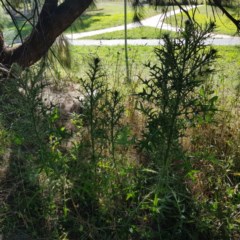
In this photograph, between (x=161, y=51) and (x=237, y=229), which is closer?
(x=161, y=51)

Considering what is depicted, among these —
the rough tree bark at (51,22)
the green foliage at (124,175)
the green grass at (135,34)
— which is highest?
the rough tree bark at (51,22)

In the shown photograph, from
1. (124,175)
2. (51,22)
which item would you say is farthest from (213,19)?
(124,175)

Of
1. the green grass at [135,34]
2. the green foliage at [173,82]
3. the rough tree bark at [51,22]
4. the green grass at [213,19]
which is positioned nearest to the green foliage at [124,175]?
the green foliage at [173,82]

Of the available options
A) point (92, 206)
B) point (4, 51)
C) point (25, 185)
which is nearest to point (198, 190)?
point (92, 206)

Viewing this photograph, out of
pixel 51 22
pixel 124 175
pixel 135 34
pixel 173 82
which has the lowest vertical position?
pixel 135 34

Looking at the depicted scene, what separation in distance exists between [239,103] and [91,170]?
162 centimetres

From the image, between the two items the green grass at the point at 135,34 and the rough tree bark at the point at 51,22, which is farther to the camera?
the green grass at the point at 135,34

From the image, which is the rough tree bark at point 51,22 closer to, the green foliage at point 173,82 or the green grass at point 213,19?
the green grass at point 213,19

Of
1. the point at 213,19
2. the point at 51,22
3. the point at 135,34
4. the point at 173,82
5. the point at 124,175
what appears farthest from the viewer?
the point at 135,34

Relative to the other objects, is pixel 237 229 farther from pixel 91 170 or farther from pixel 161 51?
pixel 161 51

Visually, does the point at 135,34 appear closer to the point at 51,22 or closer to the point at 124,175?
the point at 51,22

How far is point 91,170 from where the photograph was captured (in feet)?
6.84

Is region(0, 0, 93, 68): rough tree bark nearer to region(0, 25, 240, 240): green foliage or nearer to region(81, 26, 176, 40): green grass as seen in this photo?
region(0, 25, 240, 240): green foliage

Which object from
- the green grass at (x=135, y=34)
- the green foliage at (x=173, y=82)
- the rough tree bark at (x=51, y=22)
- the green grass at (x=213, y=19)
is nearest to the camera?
the green foliage at (x=173, y=82)
